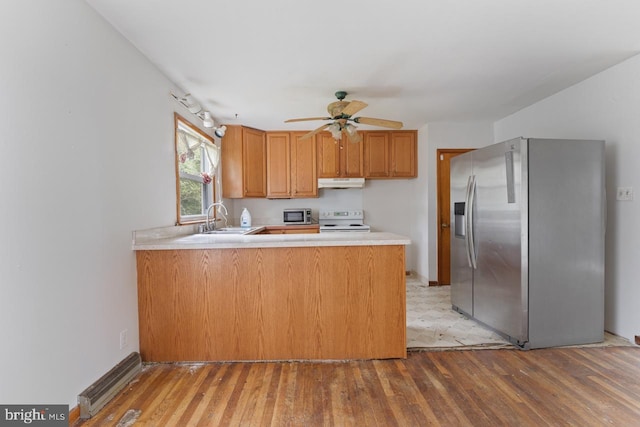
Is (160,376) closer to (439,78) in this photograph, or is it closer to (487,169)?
(487,169)

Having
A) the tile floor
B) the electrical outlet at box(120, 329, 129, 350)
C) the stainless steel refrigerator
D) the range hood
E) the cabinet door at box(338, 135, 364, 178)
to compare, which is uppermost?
the cabinet door at box(338, 135, 364, 178)

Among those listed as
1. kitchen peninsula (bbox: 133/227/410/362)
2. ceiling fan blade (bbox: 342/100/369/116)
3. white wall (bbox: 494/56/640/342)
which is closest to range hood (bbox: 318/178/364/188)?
ceiling fan blade (bbox: 342/100/369/116)

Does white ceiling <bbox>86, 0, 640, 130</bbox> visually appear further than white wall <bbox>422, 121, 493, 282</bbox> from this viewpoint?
No

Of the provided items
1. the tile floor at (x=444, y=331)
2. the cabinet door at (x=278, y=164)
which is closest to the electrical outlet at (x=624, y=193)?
the tile floor at (x=444, y=331)

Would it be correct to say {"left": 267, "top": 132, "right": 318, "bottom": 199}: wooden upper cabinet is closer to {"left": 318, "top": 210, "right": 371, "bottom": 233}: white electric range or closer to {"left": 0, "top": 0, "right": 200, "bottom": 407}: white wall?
{"left": 318, "top": 210, "right": 371, "bottom": 233}: white electric range

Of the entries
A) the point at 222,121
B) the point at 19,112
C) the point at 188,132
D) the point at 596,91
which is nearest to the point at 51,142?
the point at 19,112

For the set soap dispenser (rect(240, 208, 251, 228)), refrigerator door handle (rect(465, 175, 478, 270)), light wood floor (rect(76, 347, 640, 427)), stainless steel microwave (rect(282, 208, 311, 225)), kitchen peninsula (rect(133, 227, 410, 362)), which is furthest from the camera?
stainless steel microwave (rect(282, 208, 311, 225))

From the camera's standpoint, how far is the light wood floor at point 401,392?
1617 millimetres

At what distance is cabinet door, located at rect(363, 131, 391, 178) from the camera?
14.9ft

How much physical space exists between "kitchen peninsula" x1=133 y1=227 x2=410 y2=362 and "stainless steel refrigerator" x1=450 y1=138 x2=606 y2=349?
1005 millimetres

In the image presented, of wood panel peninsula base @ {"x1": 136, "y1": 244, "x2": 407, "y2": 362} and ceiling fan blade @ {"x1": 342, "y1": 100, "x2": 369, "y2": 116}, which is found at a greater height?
ceiling fan blade @ {"x1": 342, "y1": 100, "x2": 369, "y2": 116}

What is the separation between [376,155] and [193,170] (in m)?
2.62

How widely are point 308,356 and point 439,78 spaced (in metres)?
2.64

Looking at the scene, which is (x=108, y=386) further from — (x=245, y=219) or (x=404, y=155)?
(x=404, y=155)
